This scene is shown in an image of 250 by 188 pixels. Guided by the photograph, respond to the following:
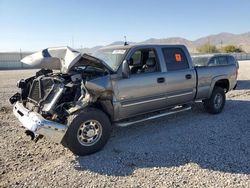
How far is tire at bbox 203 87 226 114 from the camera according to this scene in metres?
7.48

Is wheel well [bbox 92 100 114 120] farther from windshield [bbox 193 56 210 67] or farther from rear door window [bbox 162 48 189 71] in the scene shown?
windshield [bbox 193 56 210 67]

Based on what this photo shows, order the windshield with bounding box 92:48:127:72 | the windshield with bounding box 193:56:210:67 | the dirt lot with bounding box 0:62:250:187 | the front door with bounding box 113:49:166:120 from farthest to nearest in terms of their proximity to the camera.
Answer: the windshield with bounding box 193:56:210:67 → the windshield with bounding box 92:48:127:72 → the front door with bounding box 113:49:166:120 → the dirt lot with bounding box 0:62:250:187

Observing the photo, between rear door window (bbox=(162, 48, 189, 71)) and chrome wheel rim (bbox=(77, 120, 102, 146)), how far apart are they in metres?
2.29

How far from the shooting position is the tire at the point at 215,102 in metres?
7.48

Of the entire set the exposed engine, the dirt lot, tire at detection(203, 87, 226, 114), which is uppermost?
the exposed engine

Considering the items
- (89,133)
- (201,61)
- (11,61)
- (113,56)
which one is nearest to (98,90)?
(89,133)

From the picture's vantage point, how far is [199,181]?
3904 millimetres

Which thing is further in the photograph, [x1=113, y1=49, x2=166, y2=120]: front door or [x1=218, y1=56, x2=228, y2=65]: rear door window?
[x1=218, y1=56, x2=228, y2=65]: rear door window

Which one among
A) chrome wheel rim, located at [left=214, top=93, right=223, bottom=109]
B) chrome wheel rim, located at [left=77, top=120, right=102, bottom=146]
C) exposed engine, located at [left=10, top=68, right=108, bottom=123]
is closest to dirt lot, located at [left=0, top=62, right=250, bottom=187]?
chrome wheel rim, located at [left=77, top=120, right=102, bottom=146]

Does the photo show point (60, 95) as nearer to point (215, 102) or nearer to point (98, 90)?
point (98, 90)

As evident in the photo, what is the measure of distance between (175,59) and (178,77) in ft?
1.53

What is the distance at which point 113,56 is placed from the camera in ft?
19.4

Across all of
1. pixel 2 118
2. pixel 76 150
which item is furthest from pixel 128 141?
pixel 2 118

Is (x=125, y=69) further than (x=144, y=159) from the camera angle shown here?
Yes
